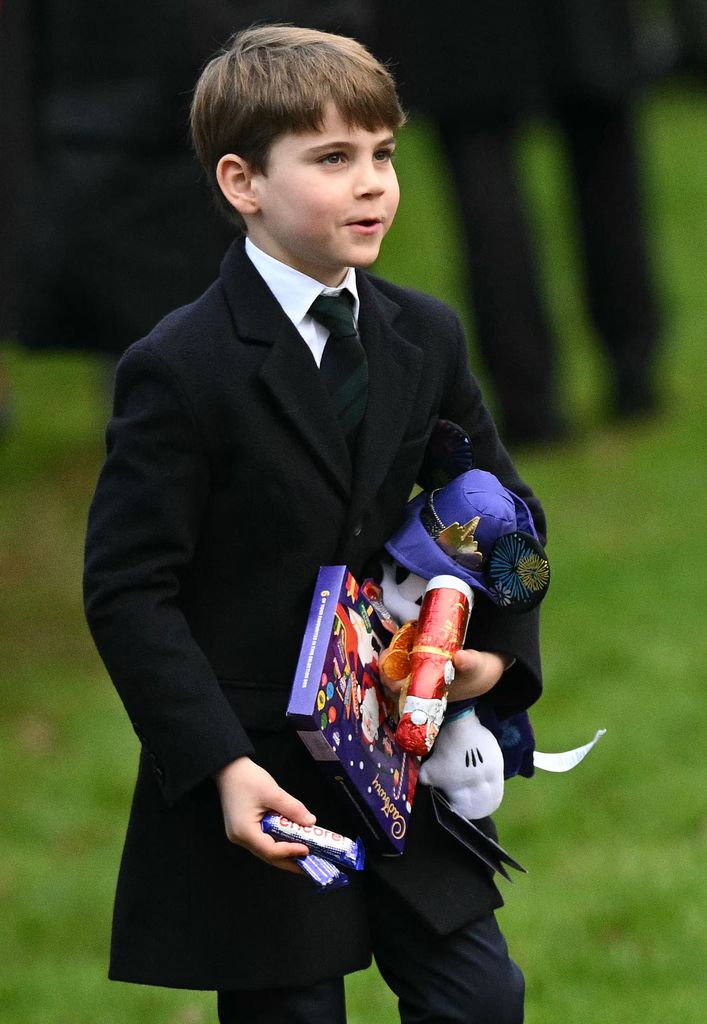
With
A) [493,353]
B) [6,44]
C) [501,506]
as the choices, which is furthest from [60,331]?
[501,506]

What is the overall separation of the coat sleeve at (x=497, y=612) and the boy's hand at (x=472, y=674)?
0.08ft

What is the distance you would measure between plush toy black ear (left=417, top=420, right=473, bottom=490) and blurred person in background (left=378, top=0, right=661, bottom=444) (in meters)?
4.06

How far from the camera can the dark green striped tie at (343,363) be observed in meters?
2.28

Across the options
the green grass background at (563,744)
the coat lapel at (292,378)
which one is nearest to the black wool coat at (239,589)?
the coat lapel at (292,378)

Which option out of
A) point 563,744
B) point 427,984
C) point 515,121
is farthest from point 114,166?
point 427,984

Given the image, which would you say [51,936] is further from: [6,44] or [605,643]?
[6,44]

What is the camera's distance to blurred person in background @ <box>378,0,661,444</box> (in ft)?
20.8

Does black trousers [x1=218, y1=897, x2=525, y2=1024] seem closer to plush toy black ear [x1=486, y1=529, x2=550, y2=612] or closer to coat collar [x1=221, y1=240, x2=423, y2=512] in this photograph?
plush toy black ear [x1=486, y1=529, x2=550, y2=612]

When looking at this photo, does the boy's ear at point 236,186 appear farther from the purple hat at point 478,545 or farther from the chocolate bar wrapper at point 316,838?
the chocolate bar wrapper at point 316,838

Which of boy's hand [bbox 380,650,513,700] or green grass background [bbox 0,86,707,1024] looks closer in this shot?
boy's hand [bbox 380,650,513,700]

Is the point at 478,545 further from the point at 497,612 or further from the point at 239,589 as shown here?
the point at 239,589

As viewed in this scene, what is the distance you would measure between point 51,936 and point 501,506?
1.77 m

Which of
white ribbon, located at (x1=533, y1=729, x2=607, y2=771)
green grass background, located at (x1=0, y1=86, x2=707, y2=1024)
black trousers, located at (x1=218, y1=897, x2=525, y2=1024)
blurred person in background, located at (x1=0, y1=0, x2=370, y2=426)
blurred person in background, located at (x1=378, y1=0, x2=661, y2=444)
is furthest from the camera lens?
blurred person in background, located at (x1=378, y1=0, x2=661, y2=444)

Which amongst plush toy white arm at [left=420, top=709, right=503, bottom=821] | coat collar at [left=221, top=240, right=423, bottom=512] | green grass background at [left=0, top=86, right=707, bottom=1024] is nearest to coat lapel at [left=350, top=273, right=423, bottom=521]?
coat collar at [left=221, top=240, right=423, bottom=512]
